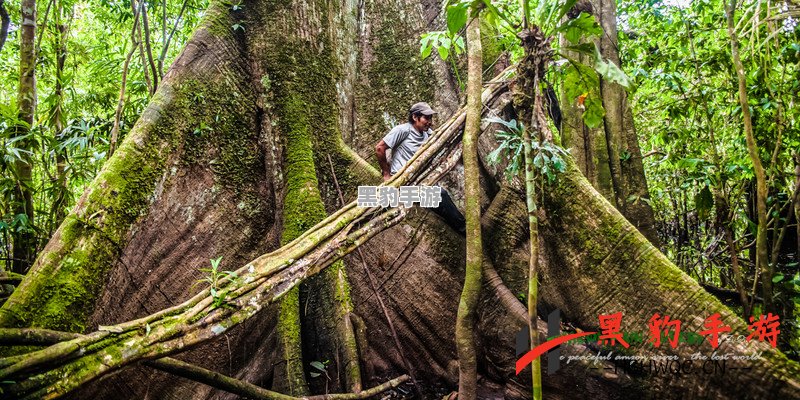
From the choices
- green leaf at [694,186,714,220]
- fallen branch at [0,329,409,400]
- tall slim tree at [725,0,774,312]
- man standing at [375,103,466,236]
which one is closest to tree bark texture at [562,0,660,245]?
green leaf at [694,186,714,220]

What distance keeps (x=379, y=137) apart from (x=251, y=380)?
2170 millimetres

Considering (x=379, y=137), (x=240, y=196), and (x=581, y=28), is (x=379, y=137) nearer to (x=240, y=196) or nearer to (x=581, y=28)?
(x=240, y=196)

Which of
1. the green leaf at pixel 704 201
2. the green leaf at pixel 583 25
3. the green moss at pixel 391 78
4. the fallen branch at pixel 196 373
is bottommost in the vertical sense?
the fallen branch at pixel 196 373

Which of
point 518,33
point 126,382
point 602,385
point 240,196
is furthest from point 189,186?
point 602,385

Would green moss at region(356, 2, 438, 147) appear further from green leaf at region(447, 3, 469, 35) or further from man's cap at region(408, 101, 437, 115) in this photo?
green leaf at region(447, 3, 469, 35)

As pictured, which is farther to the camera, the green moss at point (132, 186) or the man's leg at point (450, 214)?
the man's leg at point (450, 214)

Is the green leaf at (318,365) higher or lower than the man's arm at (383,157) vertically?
lower

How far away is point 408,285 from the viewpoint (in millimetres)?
3328

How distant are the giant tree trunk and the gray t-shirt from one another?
294 mm

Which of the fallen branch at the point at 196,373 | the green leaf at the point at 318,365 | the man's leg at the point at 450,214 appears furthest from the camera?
the man's leg at the point at 450,214

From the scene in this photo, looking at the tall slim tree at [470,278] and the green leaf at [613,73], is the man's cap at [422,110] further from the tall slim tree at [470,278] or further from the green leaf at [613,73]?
the green leaf at [613,73]

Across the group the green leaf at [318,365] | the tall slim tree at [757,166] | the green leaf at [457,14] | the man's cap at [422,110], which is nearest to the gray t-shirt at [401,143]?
the man's cap at [422,110]

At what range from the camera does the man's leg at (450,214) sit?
3303mm

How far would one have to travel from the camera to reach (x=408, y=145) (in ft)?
11.4
